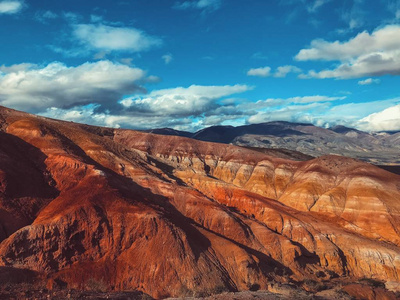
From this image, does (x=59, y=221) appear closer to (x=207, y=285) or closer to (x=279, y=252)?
(x=207, y=285)

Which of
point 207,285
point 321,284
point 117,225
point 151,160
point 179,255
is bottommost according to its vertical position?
point 321,284

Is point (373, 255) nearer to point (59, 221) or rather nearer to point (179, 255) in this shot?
point (179, 255)

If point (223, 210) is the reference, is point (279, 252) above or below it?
below

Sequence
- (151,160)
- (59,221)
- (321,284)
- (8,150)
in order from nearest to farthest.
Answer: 1. (59,221)
2. (321,284)
3. (8,150)
4. (151,160)

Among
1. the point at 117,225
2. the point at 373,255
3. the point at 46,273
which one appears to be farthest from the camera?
the point at 373,255

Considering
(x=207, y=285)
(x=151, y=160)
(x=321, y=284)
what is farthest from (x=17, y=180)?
(x=321, y=284)

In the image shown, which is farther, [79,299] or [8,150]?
[8,150]
